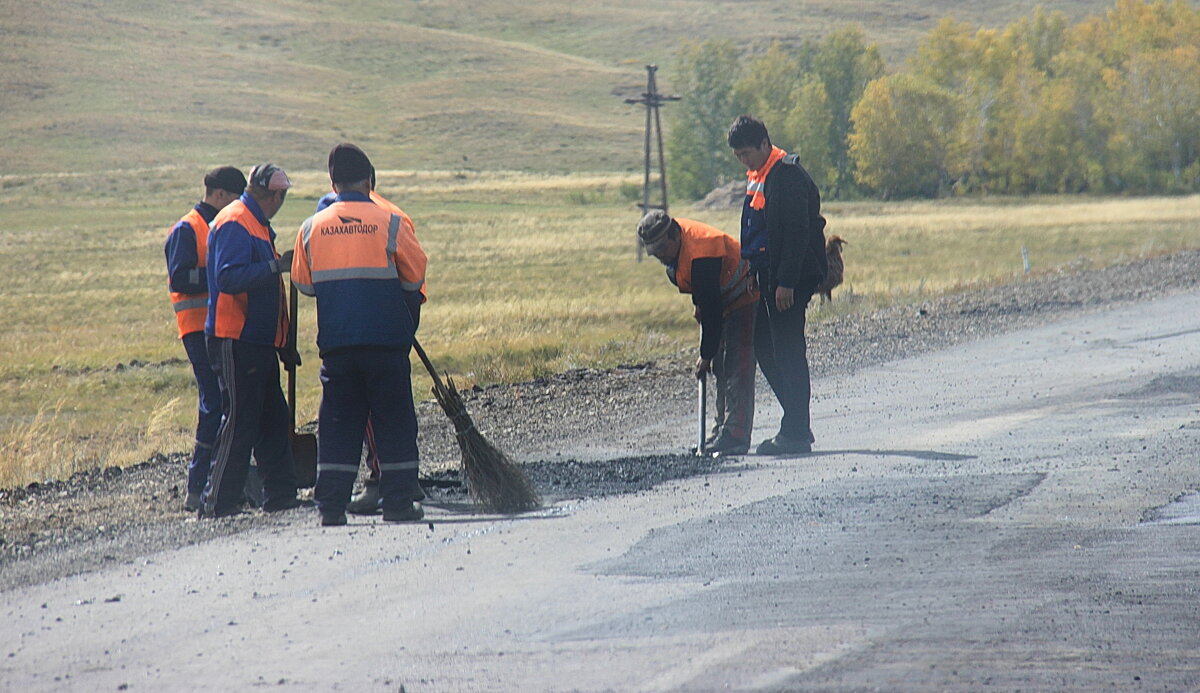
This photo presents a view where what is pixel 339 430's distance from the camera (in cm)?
751

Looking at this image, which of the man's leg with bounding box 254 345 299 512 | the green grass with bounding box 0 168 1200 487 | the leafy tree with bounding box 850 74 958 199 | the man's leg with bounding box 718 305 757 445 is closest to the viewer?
the man's leg with bounding box 254 345 299 512

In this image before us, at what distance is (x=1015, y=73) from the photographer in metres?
82.6

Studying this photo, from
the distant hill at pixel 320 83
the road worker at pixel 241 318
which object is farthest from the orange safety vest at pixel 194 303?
the distant hill at pixel 320 83

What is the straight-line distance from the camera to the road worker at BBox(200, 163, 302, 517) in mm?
7812

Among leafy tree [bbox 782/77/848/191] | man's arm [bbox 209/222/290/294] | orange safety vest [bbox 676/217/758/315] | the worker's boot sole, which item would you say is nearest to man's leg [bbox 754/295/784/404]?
orange safety vest [bbox 676/217/758/315]

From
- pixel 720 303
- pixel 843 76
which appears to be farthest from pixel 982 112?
pixel 720 303

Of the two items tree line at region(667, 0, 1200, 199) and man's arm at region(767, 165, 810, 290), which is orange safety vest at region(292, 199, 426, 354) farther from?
tree line at region(667, 0, 1200, 199)

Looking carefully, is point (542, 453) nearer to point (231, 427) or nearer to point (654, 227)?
point (654, 227)

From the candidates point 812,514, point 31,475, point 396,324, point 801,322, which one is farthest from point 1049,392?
point 31,475

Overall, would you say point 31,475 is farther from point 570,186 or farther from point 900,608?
point 570,186

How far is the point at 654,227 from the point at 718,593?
3.26 m

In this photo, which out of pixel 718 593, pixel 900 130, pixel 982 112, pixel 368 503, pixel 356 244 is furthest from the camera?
pixel 982 112

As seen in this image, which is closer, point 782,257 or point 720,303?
point 782,257

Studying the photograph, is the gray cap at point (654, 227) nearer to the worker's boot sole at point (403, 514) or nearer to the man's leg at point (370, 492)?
the man's leg at point (370, 492)
